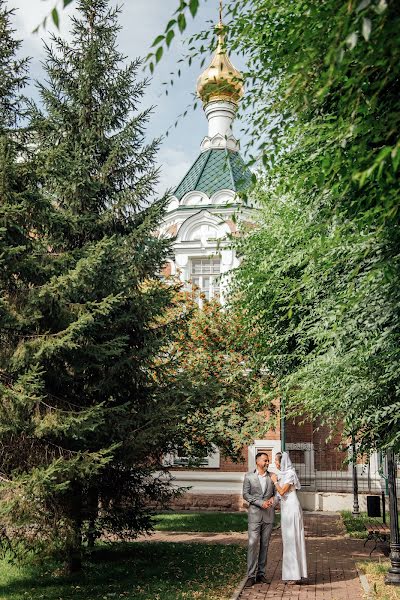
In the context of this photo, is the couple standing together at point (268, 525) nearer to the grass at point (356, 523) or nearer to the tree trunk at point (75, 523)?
the tree trunk at point (75, 523)

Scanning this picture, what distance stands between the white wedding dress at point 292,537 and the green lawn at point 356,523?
222 inches

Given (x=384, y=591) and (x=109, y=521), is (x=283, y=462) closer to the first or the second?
(x=384, y=591)

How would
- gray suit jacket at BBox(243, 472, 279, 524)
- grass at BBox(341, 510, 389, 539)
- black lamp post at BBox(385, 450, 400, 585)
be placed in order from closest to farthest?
1. black lamp post at BBox(385, 450, 400, 585)
2. gray suit jacket at BBox(243, 472, 279, 524)
3. grass at BBox(341, 510, 389, 539)

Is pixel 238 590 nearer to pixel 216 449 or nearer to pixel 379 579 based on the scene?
pixel 379 579

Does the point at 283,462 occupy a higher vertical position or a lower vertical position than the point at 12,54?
lower

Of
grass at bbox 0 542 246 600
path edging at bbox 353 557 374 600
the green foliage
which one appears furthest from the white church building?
path edging at bbox 353 557 374 600

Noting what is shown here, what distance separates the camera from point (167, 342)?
11.0 m

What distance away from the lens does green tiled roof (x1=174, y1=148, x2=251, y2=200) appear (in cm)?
2397

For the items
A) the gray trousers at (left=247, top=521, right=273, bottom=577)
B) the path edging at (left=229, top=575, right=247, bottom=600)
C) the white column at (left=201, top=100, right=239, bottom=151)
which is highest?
the white column at (left=201, top=100, right=239, bottom=151)

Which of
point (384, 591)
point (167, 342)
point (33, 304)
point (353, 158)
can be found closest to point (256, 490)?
point (384, 591)

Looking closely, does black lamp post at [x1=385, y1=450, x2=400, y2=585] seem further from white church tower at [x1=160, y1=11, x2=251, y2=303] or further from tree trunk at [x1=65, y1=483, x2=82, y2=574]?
white church tower at [x1=160, y1=11, x2=251, y2=303]

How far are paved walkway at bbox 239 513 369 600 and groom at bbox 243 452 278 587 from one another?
0.80 ft

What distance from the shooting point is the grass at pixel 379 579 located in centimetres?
843

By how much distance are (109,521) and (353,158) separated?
6793 mm
